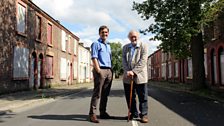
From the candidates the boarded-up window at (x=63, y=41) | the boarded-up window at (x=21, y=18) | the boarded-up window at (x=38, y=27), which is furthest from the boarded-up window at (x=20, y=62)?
the boarded-up window at (x=63, y=41)

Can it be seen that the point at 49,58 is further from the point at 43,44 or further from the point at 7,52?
the point at 7,52

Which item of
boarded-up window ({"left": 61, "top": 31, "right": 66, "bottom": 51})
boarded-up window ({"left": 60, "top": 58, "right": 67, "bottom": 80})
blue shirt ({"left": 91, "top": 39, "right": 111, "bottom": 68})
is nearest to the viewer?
blue shirt ({"left": 91, "top": 39, "right": 111, "bottom": 68})

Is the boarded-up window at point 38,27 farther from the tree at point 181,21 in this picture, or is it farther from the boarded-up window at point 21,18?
the tree at point 181,21

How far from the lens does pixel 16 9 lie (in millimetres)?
22781

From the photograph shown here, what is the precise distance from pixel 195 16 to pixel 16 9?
11.0 meters

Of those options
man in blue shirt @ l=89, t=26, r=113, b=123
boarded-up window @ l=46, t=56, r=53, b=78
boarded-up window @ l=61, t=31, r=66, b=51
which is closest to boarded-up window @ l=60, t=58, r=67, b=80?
boarded-up window @ l=61, t=31, r=66, b=51

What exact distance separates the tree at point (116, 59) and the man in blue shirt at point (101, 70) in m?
106

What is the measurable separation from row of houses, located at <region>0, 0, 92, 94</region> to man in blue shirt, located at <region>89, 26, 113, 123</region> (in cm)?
1248

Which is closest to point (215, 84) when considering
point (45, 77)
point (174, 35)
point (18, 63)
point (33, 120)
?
point (174, 35)

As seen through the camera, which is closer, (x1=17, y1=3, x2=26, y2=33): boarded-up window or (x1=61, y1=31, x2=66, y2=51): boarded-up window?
(x1=17, y1=3, x2=26, y2=33): boarded-up window

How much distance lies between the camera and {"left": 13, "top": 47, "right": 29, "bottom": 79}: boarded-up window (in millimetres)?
22702

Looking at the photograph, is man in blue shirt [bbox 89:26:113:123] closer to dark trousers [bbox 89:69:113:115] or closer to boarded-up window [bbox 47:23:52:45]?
dark trousers [bbox 89:69:113:115]

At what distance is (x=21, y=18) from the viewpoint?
2391 cm

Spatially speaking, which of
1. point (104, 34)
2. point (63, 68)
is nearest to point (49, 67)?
point (63, 68)
